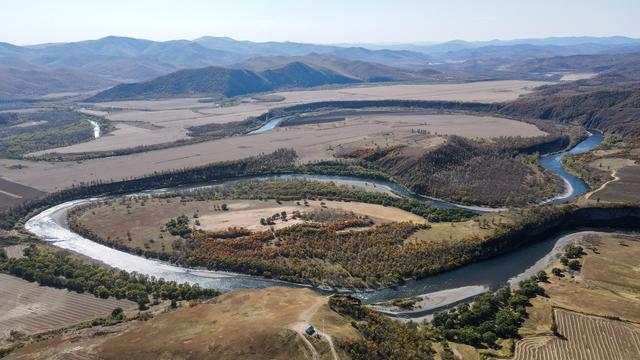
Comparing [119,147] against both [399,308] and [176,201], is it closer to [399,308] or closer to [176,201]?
[176,201]

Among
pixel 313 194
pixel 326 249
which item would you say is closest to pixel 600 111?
Result: pixel 313 194

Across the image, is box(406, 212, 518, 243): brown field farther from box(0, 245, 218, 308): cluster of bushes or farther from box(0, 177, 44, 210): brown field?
box(0, 177, 44, 210): brown field

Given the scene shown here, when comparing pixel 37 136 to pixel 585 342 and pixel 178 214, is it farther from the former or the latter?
pixel 585 342

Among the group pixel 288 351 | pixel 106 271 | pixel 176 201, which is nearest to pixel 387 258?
pixel 288 351

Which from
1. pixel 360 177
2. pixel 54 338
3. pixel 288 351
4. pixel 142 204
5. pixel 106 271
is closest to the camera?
pixel 288 351

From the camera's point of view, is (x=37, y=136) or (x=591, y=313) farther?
(x=37, y=136)

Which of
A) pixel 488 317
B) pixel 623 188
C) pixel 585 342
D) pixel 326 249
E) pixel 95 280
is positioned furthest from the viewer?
pixel 623 188

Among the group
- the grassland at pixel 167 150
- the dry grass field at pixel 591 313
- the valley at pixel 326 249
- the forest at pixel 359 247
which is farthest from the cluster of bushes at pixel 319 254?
the grassland at pixel 167 150
